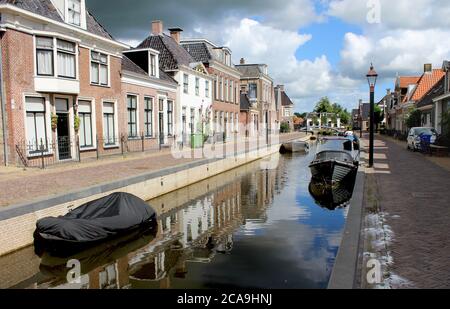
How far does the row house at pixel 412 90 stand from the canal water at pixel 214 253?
31.4 metres

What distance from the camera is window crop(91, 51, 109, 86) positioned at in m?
20.7

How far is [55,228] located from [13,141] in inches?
353

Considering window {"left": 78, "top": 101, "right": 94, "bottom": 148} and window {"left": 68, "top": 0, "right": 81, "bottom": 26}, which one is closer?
window {"left": 68, "top": 0, "right": 81, "bottom": 26}

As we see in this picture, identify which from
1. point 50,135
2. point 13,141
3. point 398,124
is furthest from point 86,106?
point 398,124

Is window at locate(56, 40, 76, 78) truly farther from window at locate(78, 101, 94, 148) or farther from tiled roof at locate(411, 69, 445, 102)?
tiled roof at locate(411, 69, 445, 102)

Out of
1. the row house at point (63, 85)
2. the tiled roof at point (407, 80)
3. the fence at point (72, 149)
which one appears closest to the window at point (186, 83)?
the row house at point (63, 85)

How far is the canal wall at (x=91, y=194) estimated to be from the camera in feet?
27.6

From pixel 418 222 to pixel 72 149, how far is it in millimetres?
15210

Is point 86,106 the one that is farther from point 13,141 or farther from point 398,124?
point 398,124

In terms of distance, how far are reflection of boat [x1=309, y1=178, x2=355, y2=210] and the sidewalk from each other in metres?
6.39

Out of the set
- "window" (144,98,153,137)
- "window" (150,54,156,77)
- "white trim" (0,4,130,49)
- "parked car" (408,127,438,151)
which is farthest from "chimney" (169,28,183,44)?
"parked car" (408,127,438,151)

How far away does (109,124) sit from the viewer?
72.8 ft
